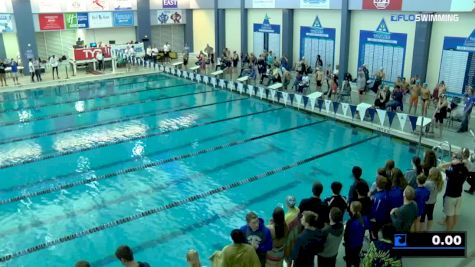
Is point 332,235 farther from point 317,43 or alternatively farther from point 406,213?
point 317,43

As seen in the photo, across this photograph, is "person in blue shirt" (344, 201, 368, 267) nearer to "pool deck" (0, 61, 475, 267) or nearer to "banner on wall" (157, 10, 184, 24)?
"pool deck" (0, 61, 475, 267)

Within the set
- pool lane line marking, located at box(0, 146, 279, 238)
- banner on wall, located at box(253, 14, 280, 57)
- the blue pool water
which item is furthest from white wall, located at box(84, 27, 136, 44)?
pool lane line marking, located at box(0, 146, 279, 238)

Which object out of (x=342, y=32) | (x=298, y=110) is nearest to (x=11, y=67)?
(x=298, y=110)

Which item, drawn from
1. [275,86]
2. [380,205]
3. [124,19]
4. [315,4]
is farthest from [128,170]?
[124,19]

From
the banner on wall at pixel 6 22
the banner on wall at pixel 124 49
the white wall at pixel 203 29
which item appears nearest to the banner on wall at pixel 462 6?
the white wall at pixel 203 29

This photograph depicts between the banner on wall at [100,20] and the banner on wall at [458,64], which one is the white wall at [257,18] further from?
the banner on wall at [458,64]

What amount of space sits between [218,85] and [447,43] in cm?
823

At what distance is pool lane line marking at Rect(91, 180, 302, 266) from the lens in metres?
5.84

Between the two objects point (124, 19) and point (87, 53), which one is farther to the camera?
point (124, 19)

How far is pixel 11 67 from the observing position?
1714 cm

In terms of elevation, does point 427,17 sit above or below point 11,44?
above

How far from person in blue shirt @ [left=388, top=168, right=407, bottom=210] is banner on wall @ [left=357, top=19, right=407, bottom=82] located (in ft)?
33.8

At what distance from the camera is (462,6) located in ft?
38.5

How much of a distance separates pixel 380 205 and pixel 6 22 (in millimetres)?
19399
